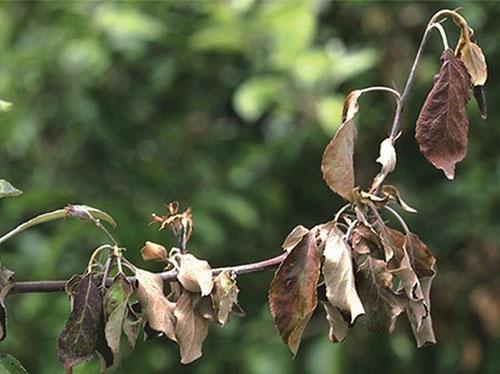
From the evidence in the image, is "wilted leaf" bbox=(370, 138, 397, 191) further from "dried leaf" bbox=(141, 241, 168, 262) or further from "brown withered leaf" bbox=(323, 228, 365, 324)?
"dried leaf" bbox=(141, 241, 168, 262)

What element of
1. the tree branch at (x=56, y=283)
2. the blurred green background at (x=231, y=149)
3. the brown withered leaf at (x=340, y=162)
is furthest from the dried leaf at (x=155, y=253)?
the blurred green background at (x=231, y=149)

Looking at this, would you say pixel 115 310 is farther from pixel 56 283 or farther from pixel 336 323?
pixel 336 323

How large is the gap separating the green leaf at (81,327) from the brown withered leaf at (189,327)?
57 mm

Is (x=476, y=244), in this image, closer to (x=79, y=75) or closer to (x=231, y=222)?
(x=231, y=222)

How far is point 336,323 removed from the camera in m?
0.85

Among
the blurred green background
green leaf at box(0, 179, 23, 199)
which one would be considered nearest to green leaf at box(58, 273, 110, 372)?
green leaf at box(0, 179, 23, 199)

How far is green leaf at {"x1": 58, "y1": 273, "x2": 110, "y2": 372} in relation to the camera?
33.5 inches

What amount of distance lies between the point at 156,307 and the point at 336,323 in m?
0.13

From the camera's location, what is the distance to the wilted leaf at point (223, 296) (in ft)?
2.80

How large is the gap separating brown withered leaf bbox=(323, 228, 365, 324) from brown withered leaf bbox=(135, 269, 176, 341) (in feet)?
0.38

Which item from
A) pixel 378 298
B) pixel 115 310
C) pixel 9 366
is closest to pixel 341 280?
pixel 378 298

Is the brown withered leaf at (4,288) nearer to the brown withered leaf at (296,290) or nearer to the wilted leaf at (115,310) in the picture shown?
the wilted leaf at (115,310)

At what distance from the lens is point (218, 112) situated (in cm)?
255

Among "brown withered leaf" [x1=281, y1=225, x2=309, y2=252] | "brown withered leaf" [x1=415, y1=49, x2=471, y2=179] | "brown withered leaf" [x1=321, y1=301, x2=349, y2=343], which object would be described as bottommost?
"brown withered leaf" [x1=321, y1=301, x2=349, y2=343]
